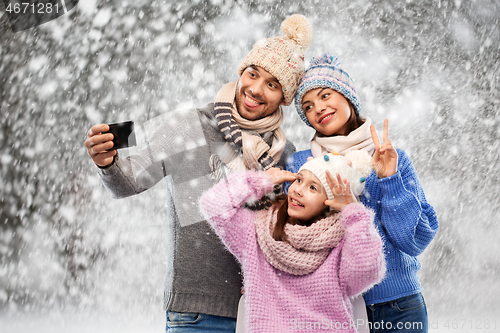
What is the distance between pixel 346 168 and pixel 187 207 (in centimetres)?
51

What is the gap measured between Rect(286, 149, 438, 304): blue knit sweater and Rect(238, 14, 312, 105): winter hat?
1.42 ft

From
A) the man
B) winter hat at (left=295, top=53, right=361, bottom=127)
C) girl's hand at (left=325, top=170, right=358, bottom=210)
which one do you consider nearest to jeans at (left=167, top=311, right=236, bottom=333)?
the man

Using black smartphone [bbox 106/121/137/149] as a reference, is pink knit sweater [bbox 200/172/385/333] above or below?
below

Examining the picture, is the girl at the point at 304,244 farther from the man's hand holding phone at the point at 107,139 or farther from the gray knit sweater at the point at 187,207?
the man's hand holding phone at the point at 107,139

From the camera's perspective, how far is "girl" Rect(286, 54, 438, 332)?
1088 millimetres

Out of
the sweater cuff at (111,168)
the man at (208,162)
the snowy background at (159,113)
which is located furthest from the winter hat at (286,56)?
the snowy background at (159,113)

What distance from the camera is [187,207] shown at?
1225 millimetres

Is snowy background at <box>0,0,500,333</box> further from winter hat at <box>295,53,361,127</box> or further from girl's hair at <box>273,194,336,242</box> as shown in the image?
girl's hair at <box>273,194,336,242</box>

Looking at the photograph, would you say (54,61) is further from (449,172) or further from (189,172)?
(449,172)

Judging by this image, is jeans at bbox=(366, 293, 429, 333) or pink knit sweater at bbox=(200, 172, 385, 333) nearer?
pink knit sweater at bbox=(200, 172, 385, 333)

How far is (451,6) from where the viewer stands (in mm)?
2975

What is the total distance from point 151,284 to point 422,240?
2.56 meters

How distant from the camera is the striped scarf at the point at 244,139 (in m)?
1.25

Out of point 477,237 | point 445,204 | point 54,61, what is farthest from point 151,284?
point 477,237
